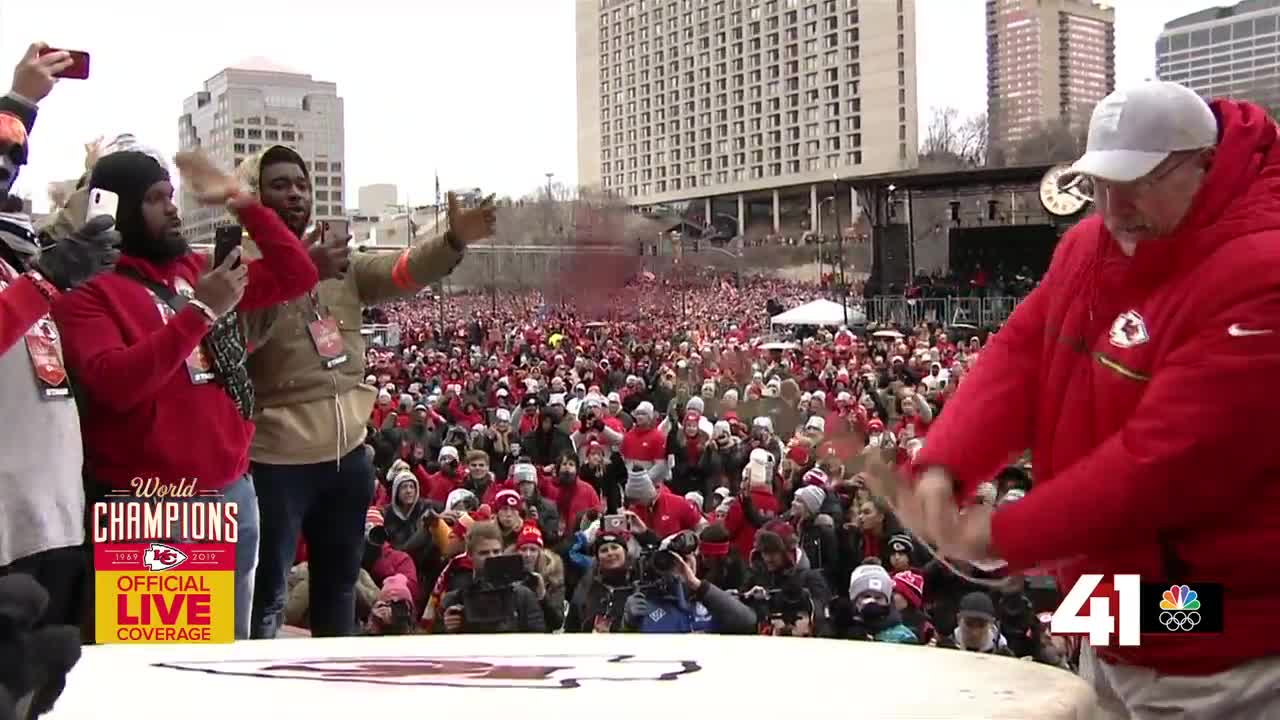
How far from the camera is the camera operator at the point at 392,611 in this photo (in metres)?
5.69

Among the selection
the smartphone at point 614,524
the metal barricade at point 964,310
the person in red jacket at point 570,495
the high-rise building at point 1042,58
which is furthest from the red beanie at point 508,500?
the high-rise building at point 1042,58

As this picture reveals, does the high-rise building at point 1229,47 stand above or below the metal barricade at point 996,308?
above

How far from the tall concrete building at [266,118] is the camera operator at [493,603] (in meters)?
2.14

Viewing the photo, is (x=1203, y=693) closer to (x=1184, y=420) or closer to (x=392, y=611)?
(x=1184, y=420)

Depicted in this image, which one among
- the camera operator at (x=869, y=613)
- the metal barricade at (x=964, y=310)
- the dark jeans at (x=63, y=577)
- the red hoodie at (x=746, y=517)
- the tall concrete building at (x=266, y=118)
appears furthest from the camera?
the metal barricade at (x=964, y=310)

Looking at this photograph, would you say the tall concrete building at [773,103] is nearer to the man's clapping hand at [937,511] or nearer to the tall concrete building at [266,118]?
the tall concrete building at [266,118]

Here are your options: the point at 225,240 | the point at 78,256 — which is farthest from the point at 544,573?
the point at 78,256

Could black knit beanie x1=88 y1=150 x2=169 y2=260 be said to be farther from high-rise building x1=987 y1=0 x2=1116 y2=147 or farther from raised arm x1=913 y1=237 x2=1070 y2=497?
high-rise building x1=987 y1=0 x2=1116 y2=147

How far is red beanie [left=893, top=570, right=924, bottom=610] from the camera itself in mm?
5453

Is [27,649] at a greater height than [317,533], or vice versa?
[27,649]

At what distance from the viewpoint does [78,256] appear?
2082 mm

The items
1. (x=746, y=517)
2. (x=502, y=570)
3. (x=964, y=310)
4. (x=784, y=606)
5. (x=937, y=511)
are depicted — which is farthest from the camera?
(x=964, y=310)

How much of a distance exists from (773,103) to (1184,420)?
66.3 meters

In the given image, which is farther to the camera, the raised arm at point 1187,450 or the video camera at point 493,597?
the video camera at point 493,597
